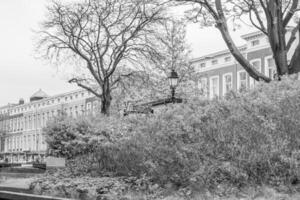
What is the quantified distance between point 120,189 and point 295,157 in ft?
12.6

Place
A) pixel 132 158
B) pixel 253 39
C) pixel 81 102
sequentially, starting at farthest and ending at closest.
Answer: pixel 81 102 < pixel 253 39 < pixel 132 158

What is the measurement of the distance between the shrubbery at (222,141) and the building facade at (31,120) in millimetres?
66521

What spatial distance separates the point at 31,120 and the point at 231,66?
2281 inches

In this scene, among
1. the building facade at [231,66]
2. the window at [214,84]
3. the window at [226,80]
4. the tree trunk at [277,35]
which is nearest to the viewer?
the tree trunk at [277,35]

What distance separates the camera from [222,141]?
9531mm

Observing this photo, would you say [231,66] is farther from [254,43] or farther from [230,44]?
[230,44]

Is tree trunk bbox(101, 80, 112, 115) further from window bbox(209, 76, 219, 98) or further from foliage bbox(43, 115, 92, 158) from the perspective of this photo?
window bbox(209, 76, 219, 98)

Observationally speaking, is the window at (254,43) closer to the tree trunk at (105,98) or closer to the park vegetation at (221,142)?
the tree trunk at (105,98)

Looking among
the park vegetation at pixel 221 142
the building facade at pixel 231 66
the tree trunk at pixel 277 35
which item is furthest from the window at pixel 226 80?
the park vegetation at pixel 221 142

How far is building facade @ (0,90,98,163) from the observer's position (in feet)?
277

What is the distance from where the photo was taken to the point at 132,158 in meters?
12.0

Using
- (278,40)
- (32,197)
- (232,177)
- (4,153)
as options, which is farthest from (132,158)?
(4,153)

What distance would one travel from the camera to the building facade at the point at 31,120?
84.5m

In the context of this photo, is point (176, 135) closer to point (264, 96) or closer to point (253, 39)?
point (264, 96)
